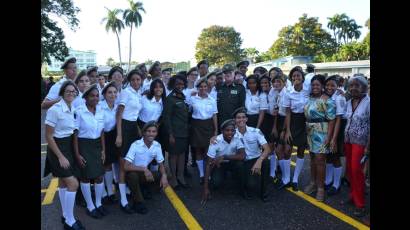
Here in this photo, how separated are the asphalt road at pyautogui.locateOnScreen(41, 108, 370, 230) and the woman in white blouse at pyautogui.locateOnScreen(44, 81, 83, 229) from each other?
390 mm

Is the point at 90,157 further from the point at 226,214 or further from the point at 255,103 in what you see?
the point at 255,103

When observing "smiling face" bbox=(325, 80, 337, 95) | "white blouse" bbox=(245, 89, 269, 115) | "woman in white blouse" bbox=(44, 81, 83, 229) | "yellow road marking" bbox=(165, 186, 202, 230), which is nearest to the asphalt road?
"yellow road marking" bbox=(165, 186, 202, 230)

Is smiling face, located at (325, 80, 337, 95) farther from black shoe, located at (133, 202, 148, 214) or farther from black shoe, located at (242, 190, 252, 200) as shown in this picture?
black shoe, located at (133, 202, 148, 214)

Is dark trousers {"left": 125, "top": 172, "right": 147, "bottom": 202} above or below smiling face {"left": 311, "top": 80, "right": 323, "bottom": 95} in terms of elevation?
below

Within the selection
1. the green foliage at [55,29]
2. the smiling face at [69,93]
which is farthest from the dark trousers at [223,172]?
the green foliage at [55,29]

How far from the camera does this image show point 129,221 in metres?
4.27

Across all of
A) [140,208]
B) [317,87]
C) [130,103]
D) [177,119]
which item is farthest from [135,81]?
[317,87]

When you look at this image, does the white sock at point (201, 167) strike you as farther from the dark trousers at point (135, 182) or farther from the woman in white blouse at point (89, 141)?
the woman in white blouse at point (89, 141)

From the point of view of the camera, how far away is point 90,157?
4.28 meters

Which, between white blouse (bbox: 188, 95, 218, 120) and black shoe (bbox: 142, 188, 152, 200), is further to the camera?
white blouse (bbox: 188, 95, 218, 120)

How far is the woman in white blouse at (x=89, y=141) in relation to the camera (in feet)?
13.8

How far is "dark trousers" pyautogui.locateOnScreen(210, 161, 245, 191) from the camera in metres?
5.05
